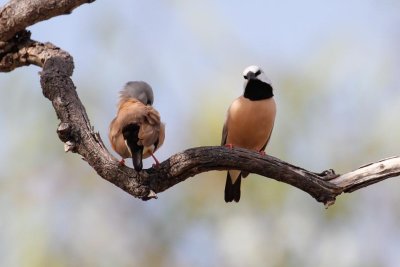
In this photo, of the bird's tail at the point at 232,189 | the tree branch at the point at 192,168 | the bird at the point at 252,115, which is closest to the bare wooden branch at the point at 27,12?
the tree branch at the point at 192,168

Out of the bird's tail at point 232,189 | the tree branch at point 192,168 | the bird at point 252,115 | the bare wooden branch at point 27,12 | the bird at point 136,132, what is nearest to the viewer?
the tree branch at point 192,168

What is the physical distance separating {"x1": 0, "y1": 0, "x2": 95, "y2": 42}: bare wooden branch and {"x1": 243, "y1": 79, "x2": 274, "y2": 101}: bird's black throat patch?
5.37 ft

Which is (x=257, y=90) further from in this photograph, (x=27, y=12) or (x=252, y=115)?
(x=27, y=12)

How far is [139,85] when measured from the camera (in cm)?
620

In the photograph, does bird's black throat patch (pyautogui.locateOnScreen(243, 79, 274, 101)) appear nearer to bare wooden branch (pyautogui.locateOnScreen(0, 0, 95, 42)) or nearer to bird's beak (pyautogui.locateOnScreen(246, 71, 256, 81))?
bird's beak (pyautogui.locateOnScreen(246, 71, 256, 81))

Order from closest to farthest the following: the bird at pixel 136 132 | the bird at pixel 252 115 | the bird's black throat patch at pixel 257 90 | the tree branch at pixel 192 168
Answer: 1. the tree branch at pixel 192 168
2. the bird at pixel 136 132
3. the bird at pixel 252 115
4. the bird's black throat patch at pixel 257 90

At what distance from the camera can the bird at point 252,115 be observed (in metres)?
6.55

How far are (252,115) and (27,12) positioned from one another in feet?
6.38

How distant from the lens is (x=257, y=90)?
22.2 ft

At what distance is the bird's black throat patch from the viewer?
6.68 m

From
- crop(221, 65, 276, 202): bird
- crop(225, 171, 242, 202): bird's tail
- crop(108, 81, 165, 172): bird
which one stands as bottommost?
crop(108, 81, 165, 172): bird

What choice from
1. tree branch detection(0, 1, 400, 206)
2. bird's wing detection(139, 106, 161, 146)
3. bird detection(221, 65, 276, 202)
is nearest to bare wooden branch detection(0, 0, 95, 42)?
tree branch detection(0, 1, 400, 206)

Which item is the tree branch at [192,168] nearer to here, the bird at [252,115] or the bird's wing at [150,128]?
the bird's wing at [150,128]

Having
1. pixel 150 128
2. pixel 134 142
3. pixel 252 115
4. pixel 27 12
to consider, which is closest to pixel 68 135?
pixel 134 142
